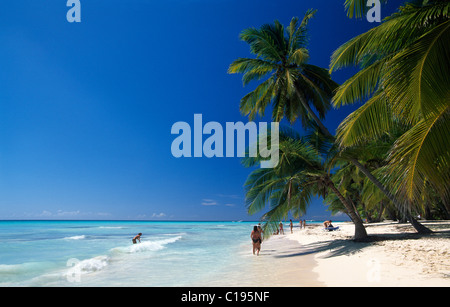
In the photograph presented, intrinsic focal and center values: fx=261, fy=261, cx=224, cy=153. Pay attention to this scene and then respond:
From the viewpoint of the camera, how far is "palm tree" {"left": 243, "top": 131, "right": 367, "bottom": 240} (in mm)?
9844

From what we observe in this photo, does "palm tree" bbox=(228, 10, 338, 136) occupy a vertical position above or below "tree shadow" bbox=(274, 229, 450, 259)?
above

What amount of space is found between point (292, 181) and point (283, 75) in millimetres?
4855

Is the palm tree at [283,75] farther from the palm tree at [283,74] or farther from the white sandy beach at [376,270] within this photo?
the white sandy beach at [376,270]

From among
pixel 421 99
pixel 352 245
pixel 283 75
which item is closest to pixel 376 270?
pixel 421 99

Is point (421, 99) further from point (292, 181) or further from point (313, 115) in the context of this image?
point (313, 115)

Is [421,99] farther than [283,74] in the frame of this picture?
No

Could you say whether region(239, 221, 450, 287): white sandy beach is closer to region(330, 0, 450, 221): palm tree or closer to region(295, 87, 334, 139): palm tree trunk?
region(330, 0, 450, 221): palm tree

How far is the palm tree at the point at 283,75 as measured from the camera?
11.3 m

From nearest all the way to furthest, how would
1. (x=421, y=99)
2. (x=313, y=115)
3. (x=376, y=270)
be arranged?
(x=421, y=99)
(x=376, y=270)
(x=313, y=115)

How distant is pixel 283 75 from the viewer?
11492 mm

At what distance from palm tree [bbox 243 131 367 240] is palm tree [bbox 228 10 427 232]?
1.57 meters

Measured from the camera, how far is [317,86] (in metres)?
11.3

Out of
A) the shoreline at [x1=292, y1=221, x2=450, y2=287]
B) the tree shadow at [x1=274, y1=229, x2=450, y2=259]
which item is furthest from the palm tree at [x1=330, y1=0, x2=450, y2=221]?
the tree shadow at [x1=274, y1=229, x2=450, y2=259]
